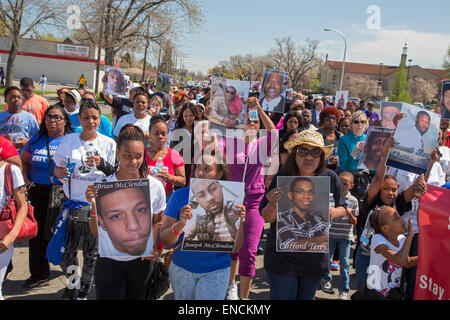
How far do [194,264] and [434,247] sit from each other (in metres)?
1.62

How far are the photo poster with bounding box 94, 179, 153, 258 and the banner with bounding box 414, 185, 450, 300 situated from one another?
186cm

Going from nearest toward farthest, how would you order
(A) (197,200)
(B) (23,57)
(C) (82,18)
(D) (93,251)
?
(A) (197,200) < (D) (93,251) < (C) (82,18) < (B) (23,57)

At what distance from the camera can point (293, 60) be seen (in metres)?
77.9

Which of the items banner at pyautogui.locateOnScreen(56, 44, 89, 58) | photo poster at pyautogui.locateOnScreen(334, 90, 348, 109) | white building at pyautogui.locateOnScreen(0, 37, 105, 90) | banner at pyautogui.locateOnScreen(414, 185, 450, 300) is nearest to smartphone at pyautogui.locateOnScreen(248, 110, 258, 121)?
banner at pyautogui.locateOnScreen(414, 185, 450, 300)

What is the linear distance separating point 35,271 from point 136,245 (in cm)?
233

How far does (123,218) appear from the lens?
287 centimetres

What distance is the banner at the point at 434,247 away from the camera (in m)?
2.49

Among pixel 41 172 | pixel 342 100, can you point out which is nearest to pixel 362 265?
pixel 41 172

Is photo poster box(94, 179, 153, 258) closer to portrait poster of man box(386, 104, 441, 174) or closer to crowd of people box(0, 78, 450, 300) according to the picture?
crowd of people box(0, 78, 450, 300)

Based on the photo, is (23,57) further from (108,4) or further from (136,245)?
(136,245)

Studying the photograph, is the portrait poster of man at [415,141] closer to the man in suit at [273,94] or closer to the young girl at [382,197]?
the young girl at [382,197]

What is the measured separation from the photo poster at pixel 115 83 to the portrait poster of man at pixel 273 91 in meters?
2.81

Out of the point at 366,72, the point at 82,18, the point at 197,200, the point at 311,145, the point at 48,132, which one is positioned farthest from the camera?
the point at 366,72
